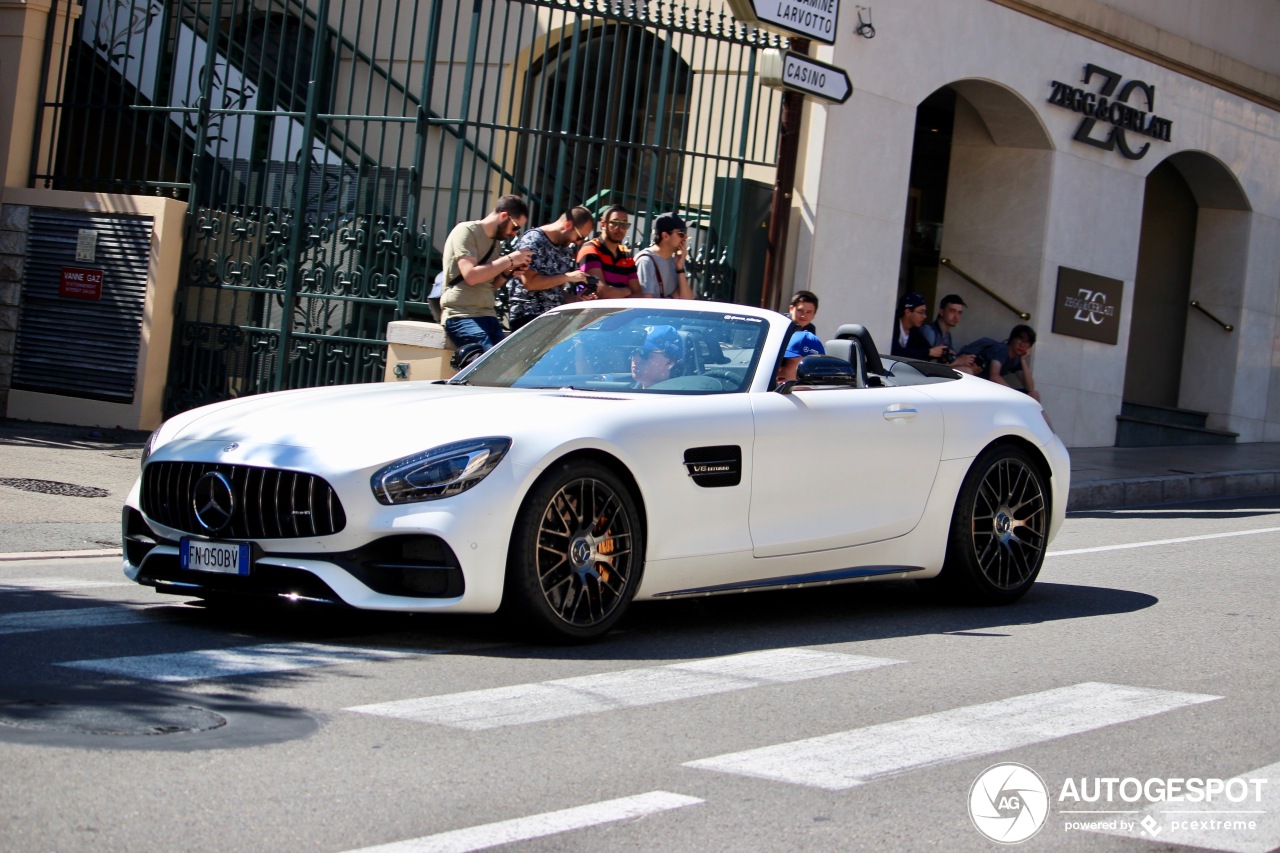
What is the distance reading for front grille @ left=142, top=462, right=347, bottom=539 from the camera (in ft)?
20.0

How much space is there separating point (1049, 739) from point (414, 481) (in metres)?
2.38

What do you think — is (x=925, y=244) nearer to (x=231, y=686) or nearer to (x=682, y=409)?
(x=682, y=409)

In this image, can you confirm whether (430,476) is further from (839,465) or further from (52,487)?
(52,487)

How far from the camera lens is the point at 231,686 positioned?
17.8 ft

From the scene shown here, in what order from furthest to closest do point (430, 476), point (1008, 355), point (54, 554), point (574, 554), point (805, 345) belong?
point (1008, 355) → point (805, 345) → point (54, 554) → point (574, 554) → point (430, 476)

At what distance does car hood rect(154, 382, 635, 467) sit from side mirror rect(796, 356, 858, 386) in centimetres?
95

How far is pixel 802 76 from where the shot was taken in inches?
494

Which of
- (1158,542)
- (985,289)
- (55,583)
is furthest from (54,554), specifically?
(985,289)

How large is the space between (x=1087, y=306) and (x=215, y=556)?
605 inches

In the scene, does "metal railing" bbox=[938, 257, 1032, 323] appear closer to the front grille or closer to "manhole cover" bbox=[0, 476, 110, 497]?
"manhole cover" bbox=[0, 476, 110, 497]

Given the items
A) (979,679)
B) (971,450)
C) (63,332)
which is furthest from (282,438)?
(63,332)


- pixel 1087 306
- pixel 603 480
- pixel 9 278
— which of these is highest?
pixel 1087 306

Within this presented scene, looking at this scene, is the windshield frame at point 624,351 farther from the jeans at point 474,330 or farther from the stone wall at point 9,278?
the stone wall at point 9,278

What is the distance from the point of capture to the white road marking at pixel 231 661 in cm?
557
